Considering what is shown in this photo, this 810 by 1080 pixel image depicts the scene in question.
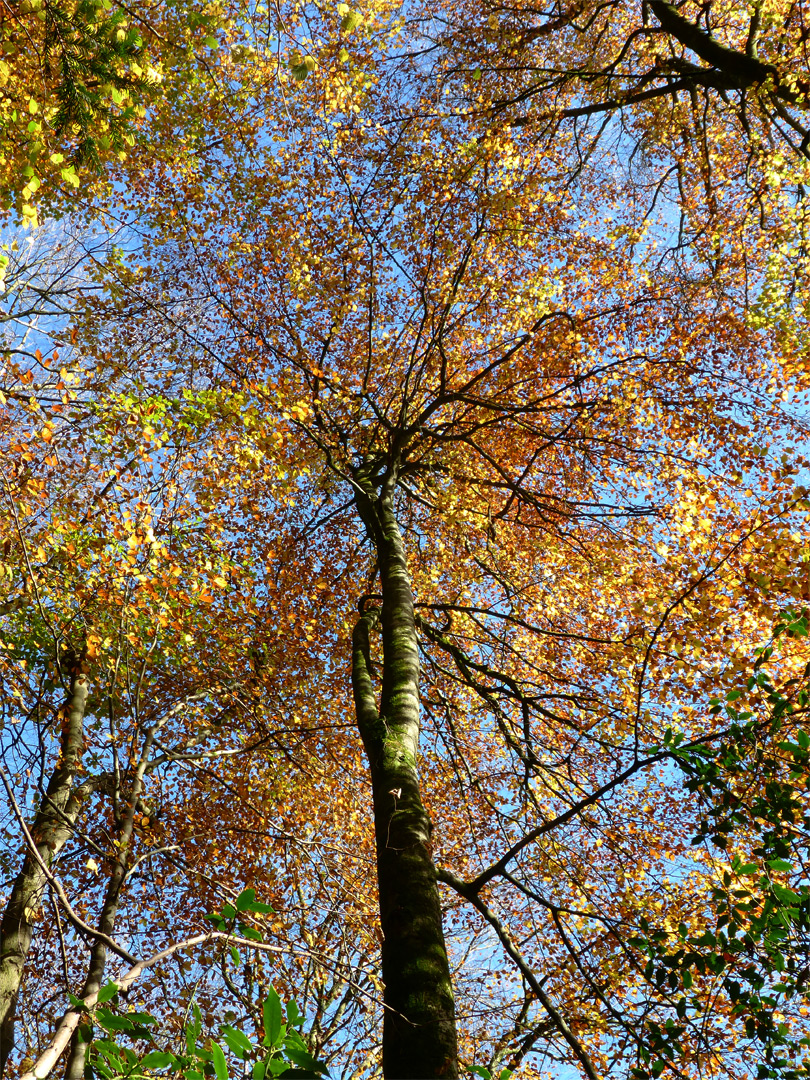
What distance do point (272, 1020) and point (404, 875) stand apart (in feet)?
7.75

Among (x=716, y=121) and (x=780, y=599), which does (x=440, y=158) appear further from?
(x=780, y=599)

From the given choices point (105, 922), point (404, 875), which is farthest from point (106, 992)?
point (105, 922)

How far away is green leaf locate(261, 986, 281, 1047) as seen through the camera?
1.43 metres

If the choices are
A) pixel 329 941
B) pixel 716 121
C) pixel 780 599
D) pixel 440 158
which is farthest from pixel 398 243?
pixel 329 941

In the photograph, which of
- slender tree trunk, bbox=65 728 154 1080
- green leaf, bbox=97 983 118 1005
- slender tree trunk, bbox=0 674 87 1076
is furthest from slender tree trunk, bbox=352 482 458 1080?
slender tree trunk, bbox=0 674 87 1076

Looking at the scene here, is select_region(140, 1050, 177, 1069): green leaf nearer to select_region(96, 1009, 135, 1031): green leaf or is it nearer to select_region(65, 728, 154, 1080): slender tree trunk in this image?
select_region(96, 1009, 135, 1031): green leaf

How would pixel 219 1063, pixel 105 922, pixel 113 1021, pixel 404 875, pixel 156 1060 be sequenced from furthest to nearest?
pixel 105 922
pixel 404 875
pixel 113 1021
pixel 156 1060
pixel 219 1063

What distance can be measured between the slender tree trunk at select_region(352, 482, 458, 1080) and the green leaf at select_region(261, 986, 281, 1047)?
70.8 inches

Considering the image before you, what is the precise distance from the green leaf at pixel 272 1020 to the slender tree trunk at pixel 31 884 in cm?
482

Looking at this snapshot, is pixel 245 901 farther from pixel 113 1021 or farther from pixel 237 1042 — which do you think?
pixel 113 1021

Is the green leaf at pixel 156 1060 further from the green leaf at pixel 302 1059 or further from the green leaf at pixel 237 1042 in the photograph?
the green leaf at pixel 302 1059

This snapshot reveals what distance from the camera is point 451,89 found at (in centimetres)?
1159

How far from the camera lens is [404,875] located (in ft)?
11.9

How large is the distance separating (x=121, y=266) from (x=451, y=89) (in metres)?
6.81
